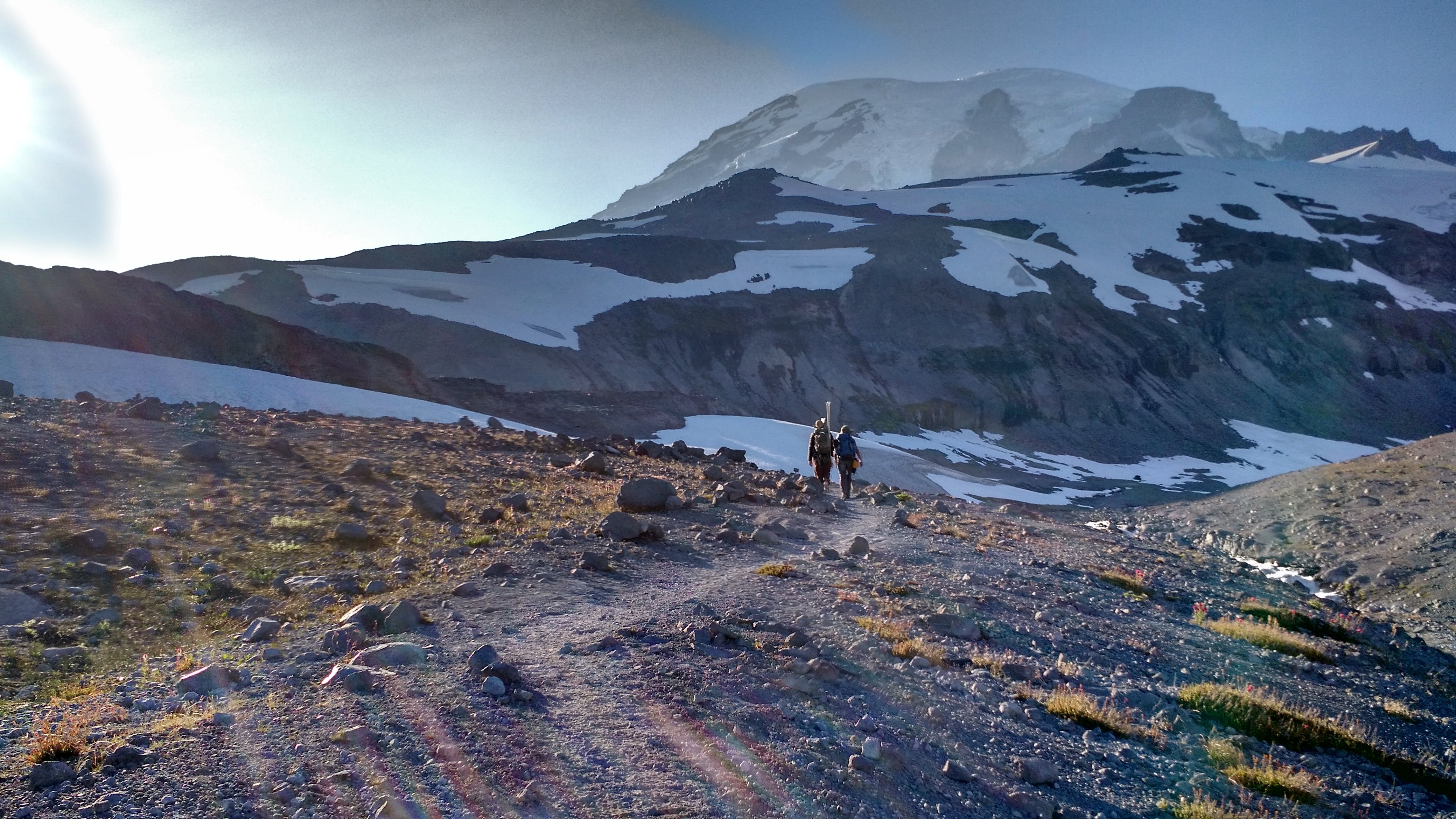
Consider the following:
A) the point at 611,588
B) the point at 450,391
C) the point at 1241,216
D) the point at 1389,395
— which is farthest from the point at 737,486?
the point at 1241,216

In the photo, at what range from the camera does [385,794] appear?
4.41 m

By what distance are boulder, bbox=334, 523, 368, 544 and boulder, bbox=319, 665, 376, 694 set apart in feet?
15.6

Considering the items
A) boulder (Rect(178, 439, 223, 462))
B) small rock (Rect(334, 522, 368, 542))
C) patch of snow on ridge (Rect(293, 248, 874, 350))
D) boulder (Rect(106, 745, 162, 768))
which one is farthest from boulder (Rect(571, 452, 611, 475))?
patch of snow on ridge (Rect(293, 248, 874, 350))

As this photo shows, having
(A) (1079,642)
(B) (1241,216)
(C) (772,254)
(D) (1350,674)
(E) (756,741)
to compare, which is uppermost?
(B) (1241,216)

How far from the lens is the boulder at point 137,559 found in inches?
324

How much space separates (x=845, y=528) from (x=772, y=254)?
220 ft

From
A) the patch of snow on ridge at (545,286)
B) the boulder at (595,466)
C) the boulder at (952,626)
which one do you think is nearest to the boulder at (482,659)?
the boulder at (952,626)

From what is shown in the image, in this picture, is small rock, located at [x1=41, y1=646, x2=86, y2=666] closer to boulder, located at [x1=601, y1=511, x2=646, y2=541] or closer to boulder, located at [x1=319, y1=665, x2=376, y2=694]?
boulder, located at [x1=319, y1=665, x2=376, y2=694]

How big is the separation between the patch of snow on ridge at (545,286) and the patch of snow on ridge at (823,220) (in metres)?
14.8

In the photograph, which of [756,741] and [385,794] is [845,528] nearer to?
[756,741]

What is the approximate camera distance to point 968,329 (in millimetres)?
73375

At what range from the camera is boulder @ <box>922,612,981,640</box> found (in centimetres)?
895

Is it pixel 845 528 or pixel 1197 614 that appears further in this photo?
pixel 845 528

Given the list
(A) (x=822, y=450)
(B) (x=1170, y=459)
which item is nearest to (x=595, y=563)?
(A) (x=822, y=450)
